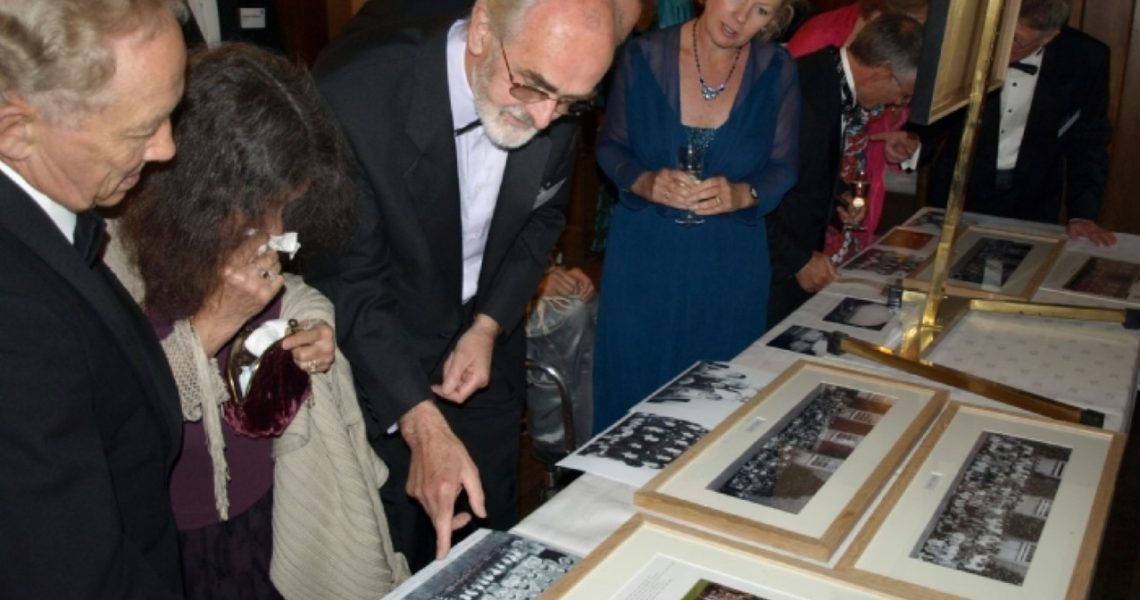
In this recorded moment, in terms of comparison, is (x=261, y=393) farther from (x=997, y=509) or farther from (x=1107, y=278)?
(x=1107, y=278)

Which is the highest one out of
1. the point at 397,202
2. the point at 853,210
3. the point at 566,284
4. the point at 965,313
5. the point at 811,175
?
the point at 397,202

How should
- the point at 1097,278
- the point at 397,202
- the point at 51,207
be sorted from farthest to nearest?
the point at 1097,278
the point at 397,202
the point at 51,207

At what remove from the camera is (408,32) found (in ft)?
6.35

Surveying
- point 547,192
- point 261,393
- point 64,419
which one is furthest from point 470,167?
point 64,419

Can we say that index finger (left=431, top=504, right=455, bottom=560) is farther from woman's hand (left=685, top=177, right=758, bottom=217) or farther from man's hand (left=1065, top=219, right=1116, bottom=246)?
man's hand (left=1065, top=219, right=1116, bottom=246)

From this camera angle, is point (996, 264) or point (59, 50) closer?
point (59, 50)

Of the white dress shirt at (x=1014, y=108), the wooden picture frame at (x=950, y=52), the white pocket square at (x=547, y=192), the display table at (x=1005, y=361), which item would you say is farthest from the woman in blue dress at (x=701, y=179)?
the white dress shirt at (x=1014, y=108)

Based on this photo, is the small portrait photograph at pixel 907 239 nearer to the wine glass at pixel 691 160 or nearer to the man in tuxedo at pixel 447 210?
the wine glass at pixel 691 160

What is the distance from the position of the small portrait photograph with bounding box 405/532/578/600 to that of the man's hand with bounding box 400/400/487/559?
6 cm

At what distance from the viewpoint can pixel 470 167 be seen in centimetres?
207

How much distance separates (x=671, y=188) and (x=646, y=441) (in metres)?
1.02

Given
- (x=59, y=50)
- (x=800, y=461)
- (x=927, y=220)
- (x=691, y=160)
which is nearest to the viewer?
(x=59, y=50)

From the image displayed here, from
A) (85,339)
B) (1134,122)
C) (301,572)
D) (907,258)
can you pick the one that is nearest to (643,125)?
(907,258)

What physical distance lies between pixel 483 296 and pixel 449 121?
44cm
